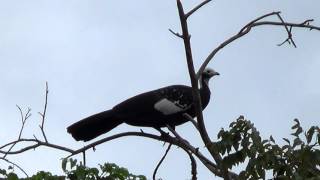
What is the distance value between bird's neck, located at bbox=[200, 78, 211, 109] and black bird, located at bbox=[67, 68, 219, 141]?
0.05 feet

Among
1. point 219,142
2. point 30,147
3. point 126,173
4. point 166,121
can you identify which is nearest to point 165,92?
point 166,121

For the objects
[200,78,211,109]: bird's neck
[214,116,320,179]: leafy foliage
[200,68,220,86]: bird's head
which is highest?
[200,68,220,86]: bird's head

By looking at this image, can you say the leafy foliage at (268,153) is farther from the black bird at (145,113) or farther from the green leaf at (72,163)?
the black bird at (145,113)

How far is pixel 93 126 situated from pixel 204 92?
1.41 metres

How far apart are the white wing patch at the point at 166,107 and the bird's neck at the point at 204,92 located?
A: 0.46m

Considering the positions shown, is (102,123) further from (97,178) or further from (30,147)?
(97,178)

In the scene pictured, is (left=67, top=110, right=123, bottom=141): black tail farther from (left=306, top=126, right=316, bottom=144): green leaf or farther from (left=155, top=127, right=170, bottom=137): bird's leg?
(left=306, top=126, right=316, bottom=144): green leaf

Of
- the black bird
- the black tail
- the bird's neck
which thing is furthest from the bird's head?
the black tail

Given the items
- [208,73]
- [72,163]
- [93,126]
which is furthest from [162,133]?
[72,163]

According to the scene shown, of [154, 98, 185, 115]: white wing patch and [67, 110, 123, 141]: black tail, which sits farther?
[154, 98, 185, 115]: white wing patch

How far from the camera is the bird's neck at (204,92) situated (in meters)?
7.48

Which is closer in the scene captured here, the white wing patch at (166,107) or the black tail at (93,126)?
the black tail at (93,126)

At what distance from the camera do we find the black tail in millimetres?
6594

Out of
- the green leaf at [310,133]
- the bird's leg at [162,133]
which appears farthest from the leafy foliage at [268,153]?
the bird's leg at [162,133]
